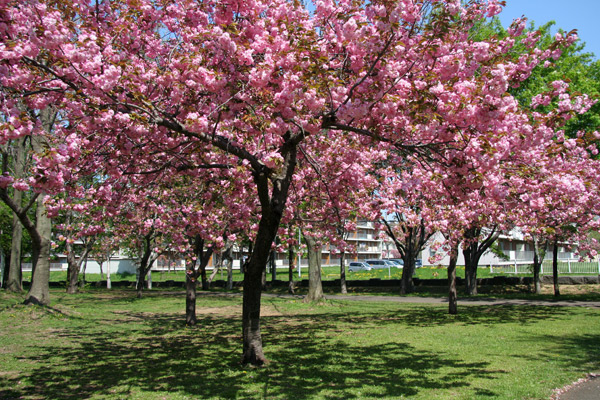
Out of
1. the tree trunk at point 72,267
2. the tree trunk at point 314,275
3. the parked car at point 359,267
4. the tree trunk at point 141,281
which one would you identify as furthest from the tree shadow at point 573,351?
the parked car at point 359,267

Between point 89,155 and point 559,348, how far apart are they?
10239 mm

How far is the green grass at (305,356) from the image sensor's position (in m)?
6.33

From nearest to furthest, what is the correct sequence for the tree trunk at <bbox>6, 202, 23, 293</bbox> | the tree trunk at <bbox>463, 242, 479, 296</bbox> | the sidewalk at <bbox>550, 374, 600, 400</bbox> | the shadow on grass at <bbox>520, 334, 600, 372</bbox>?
the sidewalk at <bbox>550, 374, 600, 400</bbox>, the shadow on grass at <bbox>520, 334, 600, 372</bbox>, the tree trunk at <bbox>6, 202, 23, 293</bbox>, the tree trunk at <bbox>463, 242, 479, 296</bbox>

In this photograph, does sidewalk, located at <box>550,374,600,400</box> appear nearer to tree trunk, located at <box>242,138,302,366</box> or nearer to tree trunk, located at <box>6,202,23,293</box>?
tree trunk, located at <box>242,138,302,366</box>

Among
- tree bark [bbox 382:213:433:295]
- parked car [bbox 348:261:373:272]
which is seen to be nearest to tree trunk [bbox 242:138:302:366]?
tree bark [bbox 382:213:433:295]

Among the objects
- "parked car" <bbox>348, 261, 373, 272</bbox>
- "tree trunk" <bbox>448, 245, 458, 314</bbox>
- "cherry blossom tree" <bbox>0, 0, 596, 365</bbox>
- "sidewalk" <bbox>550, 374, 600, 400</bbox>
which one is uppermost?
"cherry blossom tree" <bbox>0, 0, 596, 365</bbox>

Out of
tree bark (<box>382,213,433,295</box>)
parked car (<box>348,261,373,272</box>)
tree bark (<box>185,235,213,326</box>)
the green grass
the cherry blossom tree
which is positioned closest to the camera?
the cherry blossom tree

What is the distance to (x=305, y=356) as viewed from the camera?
8.89 metres

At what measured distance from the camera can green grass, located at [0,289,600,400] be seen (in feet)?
20.8

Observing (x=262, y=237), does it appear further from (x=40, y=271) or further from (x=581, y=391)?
(x=40, y=271)

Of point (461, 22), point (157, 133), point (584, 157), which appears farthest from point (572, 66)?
point (157, 133)

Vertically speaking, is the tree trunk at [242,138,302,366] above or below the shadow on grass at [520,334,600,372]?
above

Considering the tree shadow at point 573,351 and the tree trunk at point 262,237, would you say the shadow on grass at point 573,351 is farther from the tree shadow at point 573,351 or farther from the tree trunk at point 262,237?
the tree trunk at point 262,237

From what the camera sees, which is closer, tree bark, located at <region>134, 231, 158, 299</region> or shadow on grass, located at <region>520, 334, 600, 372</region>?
shadow on grass, located at <region>520, 334, 600, 372</region>
